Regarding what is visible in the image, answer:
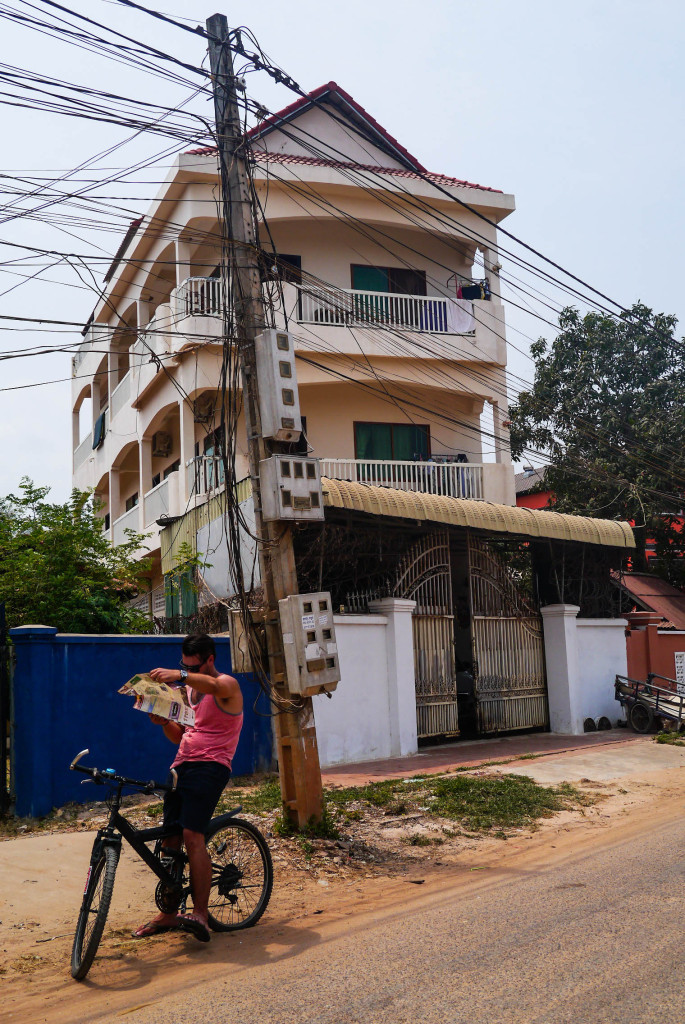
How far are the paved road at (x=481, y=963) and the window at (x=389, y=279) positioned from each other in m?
15.9

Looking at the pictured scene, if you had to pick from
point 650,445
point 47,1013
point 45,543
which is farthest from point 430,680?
point 650,445

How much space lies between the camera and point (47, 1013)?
4.45 meters

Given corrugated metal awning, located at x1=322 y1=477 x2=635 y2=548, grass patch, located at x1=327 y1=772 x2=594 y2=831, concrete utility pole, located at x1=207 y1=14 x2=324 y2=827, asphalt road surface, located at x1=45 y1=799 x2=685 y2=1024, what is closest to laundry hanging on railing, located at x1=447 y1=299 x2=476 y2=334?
corrugated metal awning, located at x1=322 y1=477 x2=635 y2=548

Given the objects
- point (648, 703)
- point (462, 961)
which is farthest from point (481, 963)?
point (648, 703)

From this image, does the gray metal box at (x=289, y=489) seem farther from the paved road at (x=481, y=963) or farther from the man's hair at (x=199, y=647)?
the paved road at (x=481, y=963)

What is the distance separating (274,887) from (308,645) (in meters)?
1.86

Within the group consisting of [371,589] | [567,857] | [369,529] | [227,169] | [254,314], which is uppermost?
[227,169]

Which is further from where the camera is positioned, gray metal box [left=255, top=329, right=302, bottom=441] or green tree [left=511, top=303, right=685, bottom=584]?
green tree [left=511, top=303, right=685, bottom=584]

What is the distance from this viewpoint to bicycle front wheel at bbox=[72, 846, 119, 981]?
4898mm

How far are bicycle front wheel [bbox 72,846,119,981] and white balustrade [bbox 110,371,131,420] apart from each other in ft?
59.4

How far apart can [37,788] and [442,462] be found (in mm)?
12017

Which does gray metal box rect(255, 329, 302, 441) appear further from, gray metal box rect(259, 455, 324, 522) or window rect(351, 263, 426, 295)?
window rect(351, 263, 426, 295)

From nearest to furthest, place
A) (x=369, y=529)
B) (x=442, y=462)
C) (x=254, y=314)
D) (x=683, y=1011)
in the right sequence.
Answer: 1. (x=683, y=1011)
2. (x=254, y=314)
3. (x=369, y=529)
4. (x=442, y=462)

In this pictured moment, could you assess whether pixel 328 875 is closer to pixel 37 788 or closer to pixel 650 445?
pixel 37 788
